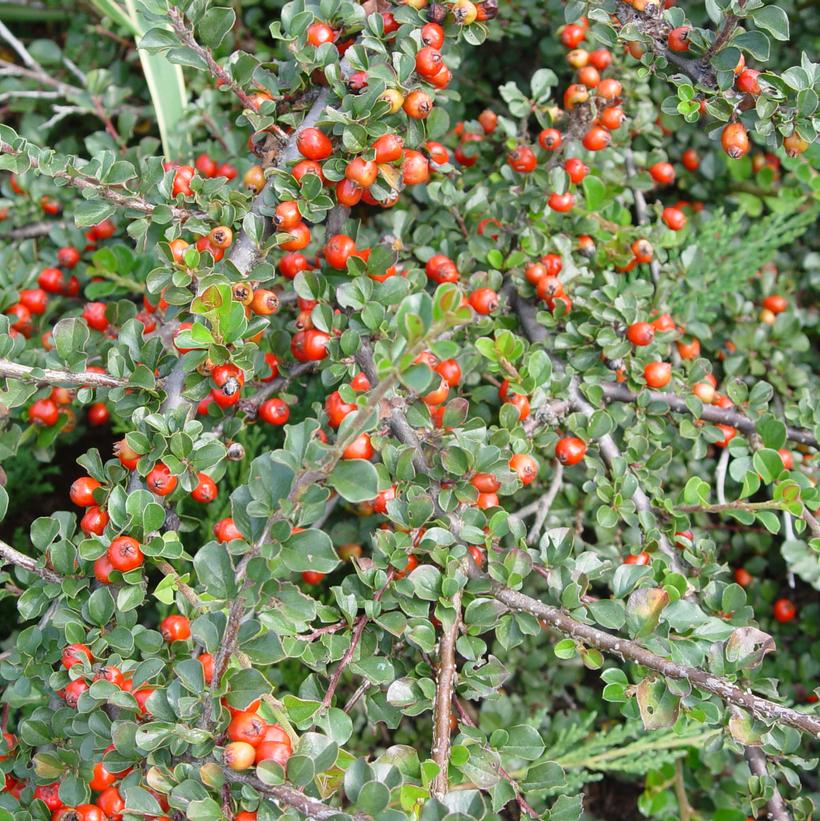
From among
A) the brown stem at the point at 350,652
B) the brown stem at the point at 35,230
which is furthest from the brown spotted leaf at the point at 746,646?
the brown stem at the point at 35,230

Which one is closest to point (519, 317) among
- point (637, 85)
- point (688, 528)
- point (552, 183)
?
point (552, 183)

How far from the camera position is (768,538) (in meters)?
2.49

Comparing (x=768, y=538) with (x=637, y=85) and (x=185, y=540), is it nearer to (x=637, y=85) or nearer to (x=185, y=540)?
(x=637, y=85)

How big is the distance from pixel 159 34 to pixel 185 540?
1407 millimetres

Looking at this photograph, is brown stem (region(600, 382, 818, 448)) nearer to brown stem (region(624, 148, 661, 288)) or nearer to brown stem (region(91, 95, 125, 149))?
brown stem (region(624, 148, 661, 288))

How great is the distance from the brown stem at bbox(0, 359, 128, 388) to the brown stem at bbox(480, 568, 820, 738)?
32.4 inches

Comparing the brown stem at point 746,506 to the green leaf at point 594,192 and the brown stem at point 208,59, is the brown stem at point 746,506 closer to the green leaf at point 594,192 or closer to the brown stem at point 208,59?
the green leaf at point 594,192

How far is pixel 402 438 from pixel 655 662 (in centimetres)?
63

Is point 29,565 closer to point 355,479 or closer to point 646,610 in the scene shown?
point 355,479

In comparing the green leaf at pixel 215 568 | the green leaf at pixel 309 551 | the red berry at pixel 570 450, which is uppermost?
the green leaf at pixel 309 551

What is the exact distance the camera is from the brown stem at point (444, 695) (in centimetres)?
137

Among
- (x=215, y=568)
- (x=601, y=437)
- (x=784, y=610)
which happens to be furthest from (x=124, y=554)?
(x=784, y=610)

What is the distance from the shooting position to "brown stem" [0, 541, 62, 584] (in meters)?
1.48

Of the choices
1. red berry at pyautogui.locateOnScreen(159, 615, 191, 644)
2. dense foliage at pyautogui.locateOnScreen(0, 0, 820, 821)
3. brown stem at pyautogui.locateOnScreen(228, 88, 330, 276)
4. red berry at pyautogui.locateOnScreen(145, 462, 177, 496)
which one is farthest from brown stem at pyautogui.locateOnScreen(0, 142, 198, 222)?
red berry at pyautogui.locateOnScreen(159, 615, 191, 644)
